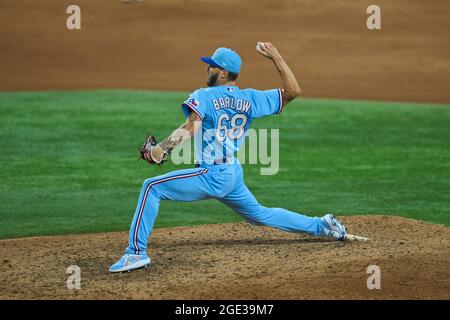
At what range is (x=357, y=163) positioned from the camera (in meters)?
11.5

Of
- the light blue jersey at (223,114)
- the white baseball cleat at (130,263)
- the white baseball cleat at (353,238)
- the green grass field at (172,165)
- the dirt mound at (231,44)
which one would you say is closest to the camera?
the white baseball cleat at (130,263)

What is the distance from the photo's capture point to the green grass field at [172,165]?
31.0ft

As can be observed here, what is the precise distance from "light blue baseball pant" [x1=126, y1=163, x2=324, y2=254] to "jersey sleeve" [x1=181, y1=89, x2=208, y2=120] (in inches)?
18.1

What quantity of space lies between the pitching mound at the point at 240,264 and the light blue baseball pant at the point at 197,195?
0.25 m

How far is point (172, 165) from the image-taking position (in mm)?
11273

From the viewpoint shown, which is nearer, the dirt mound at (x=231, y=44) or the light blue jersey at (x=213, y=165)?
the light blue jersey at (x=213, y=165)

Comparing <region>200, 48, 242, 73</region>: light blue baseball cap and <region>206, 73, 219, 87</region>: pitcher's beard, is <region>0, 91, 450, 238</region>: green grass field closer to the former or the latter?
<region>206, 73, 219, 87</region>: pitcher's beard

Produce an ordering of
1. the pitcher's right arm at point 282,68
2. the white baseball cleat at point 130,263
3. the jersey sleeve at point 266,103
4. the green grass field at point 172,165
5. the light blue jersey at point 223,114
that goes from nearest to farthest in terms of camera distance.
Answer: the white baseball cleat at point 130,263 < the light blue jersey at point 223,114 < the pitcher's right arm at point 282,68 < the jersey sleeve at point 266,103 < the green grass field at point 172,165

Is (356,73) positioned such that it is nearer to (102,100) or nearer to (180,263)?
(102,100)

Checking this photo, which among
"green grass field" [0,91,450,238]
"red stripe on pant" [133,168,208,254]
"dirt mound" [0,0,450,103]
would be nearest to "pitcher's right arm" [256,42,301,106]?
"red stripe on pant" [133,168,208,254]

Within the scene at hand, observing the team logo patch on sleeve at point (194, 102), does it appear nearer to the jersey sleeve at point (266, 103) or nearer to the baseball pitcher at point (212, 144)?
the baseball pitcher at point (212, 144)

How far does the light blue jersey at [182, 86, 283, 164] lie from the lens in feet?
22.4

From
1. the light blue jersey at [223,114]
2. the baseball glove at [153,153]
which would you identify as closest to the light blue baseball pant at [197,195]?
the light blue jersey at [223,114]

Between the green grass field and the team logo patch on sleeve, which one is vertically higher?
the team logo patch on sleeve
